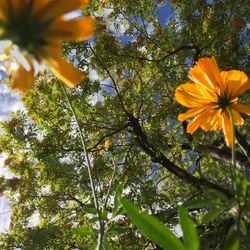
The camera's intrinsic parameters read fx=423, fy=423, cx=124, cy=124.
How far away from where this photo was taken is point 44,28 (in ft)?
1.86

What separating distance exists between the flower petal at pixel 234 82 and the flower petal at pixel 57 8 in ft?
2.33

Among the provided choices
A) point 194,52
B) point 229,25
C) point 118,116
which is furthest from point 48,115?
point 229,25

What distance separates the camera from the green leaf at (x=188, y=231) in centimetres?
71

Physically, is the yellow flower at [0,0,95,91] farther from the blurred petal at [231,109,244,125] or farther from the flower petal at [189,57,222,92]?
the blurred petal at [231,109,244,125]

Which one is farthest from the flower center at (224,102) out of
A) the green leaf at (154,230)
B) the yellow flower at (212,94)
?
the green leaf at (154,230)

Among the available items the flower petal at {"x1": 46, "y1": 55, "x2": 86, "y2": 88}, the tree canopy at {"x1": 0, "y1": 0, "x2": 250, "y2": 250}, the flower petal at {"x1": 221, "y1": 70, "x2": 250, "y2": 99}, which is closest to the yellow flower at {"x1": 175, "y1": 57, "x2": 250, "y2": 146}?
the flower petal at {"x1": 221, "y1": 70, "x2": 250, "y2": 99}

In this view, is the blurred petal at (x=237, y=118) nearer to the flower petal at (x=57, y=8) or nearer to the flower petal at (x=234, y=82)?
the flower petal at (x=234, y=82)

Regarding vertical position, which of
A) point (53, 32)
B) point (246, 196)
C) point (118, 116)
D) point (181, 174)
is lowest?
point (246, 196)

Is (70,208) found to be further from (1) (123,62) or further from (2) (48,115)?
(1) (123,62)

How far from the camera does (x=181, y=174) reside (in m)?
6.12

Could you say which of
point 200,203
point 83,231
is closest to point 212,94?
point 200,203

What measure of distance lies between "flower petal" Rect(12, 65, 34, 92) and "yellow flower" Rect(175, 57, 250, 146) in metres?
0.57

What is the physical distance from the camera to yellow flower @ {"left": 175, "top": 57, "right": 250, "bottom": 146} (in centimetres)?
113

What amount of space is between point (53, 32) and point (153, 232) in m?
0.39
